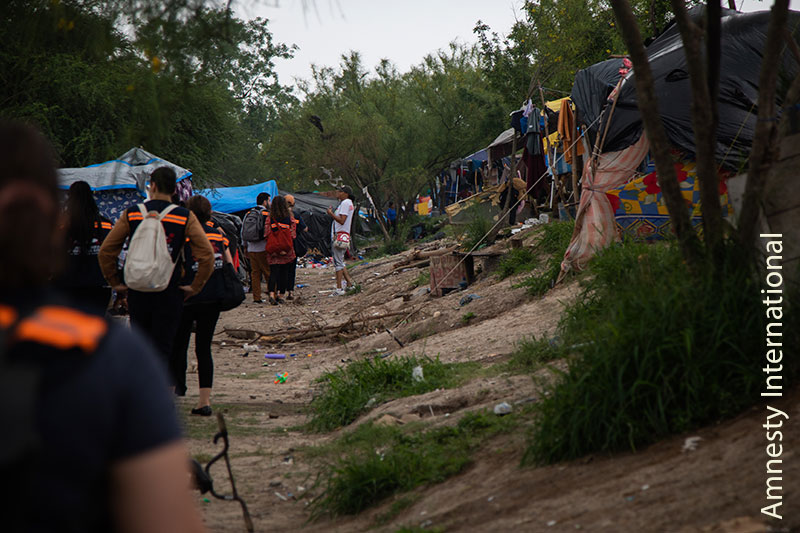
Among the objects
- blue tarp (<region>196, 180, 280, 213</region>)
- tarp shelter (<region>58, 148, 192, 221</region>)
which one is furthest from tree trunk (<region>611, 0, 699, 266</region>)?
blue tarp (<region>196, 180, 280, 213</region>)

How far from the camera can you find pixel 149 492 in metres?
1.19

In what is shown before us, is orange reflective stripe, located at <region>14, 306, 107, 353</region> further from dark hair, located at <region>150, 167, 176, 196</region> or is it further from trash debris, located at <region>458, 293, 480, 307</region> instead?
trash debris, located at <region>458, 293, 480, 307</region>

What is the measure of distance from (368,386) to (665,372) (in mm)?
3279

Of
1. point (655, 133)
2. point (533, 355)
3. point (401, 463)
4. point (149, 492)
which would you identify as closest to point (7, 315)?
point (149, 492)

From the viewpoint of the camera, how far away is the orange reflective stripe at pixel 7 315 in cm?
115

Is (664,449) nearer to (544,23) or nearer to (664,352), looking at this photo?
(664,352)

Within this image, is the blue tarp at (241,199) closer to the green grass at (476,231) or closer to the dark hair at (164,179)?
the green grass at (476,231)

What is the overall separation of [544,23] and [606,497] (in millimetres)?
21470

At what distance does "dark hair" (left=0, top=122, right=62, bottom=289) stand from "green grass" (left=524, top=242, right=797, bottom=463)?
9.76 feet

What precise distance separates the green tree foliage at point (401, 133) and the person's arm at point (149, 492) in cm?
2763

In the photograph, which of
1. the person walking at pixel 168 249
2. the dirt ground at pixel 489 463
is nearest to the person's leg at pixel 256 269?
the dirt ground at pixel 489 463

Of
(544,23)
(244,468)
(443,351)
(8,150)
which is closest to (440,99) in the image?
(544,23)

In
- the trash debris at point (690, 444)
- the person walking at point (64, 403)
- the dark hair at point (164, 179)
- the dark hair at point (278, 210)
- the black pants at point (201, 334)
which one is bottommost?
the trash debris at point (690, 444)

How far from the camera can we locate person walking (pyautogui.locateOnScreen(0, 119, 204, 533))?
1095 mm
